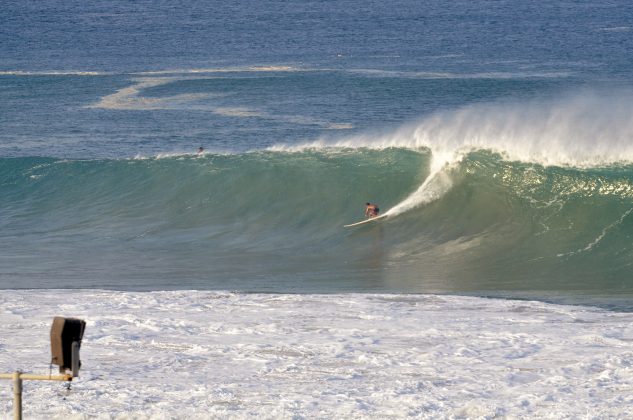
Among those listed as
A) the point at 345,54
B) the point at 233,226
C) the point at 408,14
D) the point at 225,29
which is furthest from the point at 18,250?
the point at 408,14

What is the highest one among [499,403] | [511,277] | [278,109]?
[278,109]

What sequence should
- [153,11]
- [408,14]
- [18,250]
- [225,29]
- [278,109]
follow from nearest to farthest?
[18,250], [278,109], [225,29], [408,14], [153,11]

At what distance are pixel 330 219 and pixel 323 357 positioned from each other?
11671 mm

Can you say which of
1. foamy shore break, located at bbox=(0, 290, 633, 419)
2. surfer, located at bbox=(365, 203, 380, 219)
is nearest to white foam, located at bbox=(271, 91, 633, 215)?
surfer, located at bbox=(365, 203, 380, 219)

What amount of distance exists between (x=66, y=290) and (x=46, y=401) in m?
6.40

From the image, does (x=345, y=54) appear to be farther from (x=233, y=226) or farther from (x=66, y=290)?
(x=66, y=290)

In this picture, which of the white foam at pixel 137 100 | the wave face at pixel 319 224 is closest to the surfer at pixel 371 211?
the wave face at pixel 319 224

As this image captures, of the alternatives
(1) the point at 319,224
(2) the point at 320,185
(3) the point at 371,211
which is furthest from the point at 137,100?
(3) the point at 371,211

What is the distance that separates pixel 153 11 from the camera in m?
110

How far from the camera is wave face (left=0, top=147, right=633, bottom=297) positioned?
20312 mm

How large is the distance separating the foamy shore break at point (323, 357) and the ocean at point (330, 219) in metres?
0.05

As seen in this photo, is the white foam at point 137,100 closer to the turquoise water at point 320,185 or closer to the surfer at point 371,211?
the turquoise water at point 320,185

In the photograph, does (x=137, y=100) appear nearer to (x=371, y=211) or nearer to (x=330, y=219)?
(x=330, y=219)

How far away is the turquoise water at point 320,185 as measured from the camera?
68.5ft
